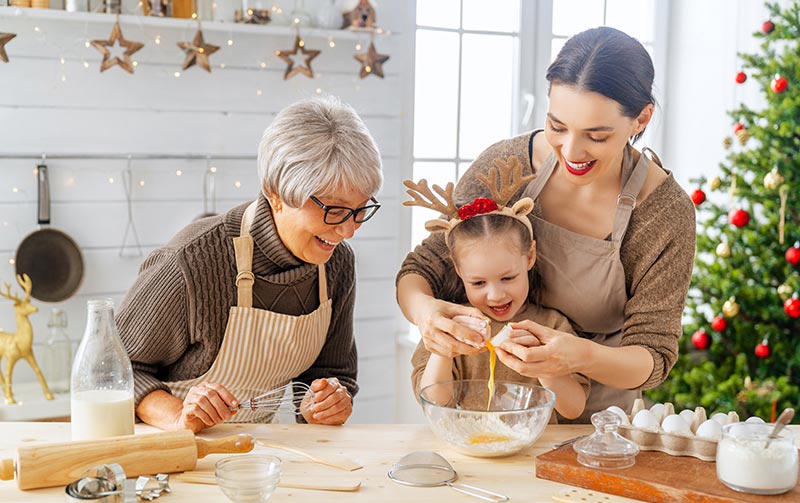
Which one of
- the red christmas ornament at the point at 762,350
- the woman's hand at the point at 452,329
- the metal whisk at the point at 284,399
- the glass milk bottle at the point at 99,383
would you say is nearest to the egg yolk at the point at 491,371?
the woman's hand at the point at 452,329

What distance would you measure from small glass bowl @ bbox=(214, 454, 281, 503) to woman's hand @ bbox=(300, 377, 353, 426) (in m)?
0.42

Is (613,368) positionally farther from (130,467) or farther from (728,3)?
(728,3)

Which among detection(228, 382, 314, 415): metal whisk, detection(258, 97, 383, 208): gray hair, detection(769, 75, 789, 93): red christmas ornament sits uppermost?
detection(769, 75, 789, 93): red christmas ornament

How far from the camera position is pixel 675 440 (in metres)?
1.74

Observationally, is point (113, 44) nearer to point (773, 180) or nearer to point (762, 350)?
point (773, 180)

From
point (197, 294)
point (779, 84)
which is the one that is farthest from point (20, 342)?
point (779, 84)

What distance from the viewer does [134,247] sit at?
12.0 feet

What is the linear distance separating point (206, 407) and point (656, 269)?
1055mm

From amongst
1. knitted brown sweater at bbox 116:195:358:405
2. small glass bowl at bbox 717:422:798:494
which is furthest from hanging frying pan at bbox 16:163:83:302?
small glass bowl at bbox 717:422:798:494

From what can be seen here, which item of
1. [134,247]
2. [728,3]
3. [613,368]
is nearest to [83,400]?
[613,368]

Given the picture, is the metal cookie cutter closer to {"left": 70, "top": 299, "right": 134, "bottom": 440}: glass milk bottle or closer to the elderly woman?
{"left": 70, "top": 299, "right": 134, "bottom": 440}: glass milk bottle

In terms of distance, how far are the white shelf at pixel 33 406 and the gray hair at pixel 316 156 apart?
1753 mm

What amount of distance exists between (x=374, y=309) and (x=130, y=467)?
254 centimetres

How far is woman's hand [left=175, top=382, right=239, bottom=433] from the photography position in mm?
1871
